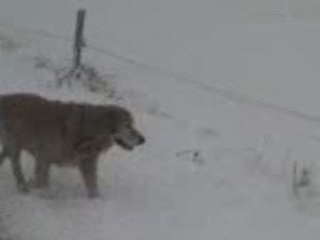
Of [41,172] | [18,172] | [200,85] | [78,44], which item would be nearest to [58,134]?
[41,172]

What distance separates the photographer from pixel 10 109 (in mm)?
10156

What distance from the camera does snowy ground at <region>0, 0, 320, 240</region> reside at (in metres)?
9.68

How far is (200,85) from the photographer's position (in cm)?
1659

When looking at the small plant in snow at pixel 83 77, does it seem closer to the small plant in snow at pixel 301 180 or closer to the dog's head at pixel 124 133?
the small plant in snow at pixel 301 180

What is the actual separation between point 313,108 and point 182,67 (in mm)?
2651

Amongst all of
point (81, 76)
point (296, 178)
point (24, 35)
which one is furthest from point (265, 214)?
point (24, 35)

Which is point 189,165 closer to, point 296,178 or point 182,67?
point 296,178

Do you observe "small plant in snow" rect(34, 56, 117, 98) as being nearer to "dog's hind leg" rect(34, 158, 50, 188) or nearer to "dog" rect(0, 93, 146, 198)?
"dog" rect(0, 93, 146, 198)

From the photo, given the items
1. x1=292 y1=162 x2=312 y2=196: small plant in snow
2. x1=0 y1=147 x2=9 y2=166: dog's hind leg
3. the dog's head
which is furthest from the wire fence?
x1=0 y1=147 x2=9 y2=166: dog's hind leg

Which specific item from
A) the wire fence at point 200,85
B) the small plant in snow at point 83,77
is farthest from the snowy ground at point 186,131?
the small plant in snow at point 83,77

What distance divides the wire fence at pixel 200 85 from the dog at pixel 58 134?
534 centimetres

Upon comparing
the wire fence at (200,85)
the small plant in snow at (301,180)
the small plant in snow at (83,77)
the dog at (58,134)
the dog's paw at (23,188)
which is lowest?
the wire fence at (200,85)

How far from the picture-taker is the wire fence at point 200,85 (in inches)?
608

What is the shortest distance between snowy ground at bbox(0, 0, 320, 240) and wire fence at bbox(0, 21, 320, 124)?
0.04 metres
